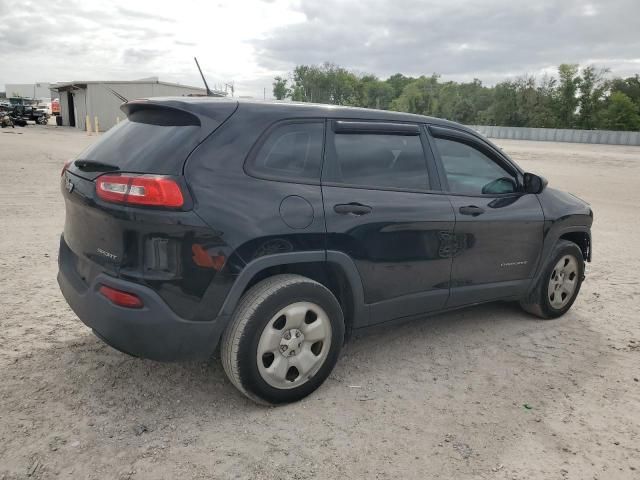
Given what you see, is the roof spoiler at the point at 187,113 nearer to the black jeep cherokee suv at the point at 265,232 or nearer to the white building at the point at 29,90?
the black jeep cherokee suv at the point at 265,232

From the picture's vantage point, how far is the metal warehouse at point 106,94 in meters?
38.0

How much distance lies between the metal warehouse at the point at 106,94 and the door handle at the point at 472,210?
3479cm

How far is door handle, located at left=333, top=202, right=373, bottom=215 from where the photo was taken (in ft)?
10.2

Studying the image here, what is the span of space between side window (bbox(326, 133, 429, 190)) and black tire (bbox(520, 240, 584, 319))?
1.60 meters

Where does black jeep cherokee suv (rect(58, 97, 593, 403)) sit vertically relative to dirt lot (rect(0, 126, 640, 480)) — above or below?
above

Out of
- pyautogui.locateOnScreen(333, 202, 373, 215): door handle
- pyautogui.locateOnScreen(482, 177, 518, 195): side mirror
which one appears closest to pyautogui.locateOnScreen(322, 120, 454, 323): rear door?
pyautogui.locateOnScreen(333, 202, 373, 215): door handle

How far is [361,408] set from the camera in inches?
122

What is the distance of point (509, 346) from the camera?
4074 mm

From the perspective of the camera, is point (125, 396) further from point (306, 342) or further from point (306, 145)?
point (306, 145)

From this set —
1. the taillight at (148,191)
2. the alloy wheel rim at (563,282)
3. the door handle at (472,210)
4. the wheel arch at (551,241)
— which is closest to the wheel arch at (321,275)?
the taillight at (148,191)

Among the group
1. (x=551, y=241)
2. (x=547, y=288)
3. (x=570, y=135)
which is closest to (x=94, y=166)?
(x=551, y=241)

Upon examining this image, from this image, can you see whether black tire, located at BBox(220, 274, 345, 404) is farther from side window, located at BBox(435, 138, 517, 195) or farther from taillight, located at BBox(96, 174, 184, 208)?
side window, located at BBox(435, 138, 517, 195)

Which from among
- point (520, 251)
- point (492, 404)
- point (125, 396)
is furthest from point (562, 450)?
point (125, 396)

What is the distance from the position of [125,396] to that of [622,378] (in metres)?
3.25
